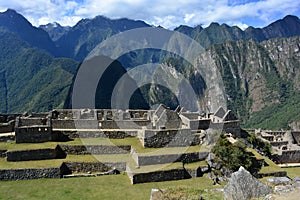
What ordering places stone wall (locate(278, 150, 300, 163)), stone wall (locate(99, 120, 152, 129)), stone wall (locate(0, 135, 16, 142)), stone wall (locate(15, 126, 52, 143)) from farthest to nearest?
stone wall (locate(278, 150, 300, 163)), stone wall (locate(99, 120, 152, 129)), stone wall (locate(0, 135, 16, 142)), stone wall (locate(15, 126, 52, 143))

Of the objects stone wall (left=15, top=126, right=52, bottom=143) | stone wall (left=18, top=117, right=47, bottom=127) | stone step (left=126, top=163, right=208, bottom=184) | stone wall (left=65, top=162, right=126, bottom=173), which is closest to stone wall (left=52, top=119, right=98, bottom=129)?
stone wall (left=18, top=117, right=47, bottom=127)

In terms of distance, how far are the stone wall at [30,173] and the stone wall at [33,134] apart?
3006 millimetres

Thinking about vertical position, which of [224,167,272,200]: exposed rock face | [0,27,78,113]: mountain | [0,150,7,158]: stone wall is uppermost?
[0,27,78,113]: mountain

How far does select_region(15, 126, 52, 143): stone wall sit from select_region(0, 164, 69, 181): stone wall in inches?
118

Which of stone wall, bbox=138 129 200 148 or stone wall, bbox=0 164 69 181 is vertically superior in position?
stone wall, bbox=138 129 200 148

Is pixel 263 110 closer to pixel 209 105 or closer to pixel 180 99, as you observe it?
pixel 209 105

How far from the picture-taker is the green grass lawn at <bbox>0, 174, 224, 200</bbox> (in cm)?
1628

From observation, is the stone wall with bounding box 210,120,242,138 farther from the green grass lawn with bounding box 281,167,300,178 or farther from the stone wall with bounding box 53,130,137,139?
the stone wall with bounding box 53,130,137,139

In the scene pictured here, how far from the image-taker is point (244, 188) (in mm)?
11008

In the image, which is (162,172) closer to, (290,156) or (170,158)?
(170,158)

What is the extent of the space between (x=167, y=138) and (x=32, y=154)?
8326 mm

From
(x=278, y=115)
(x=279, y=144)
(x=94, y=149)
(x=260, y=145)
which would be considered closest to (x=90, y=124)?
(x=94, y=149)

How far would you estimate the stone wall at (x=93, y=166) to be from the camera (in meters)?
19.7

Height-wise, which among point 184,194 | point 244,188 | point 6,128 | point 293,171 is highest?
point 6,128
